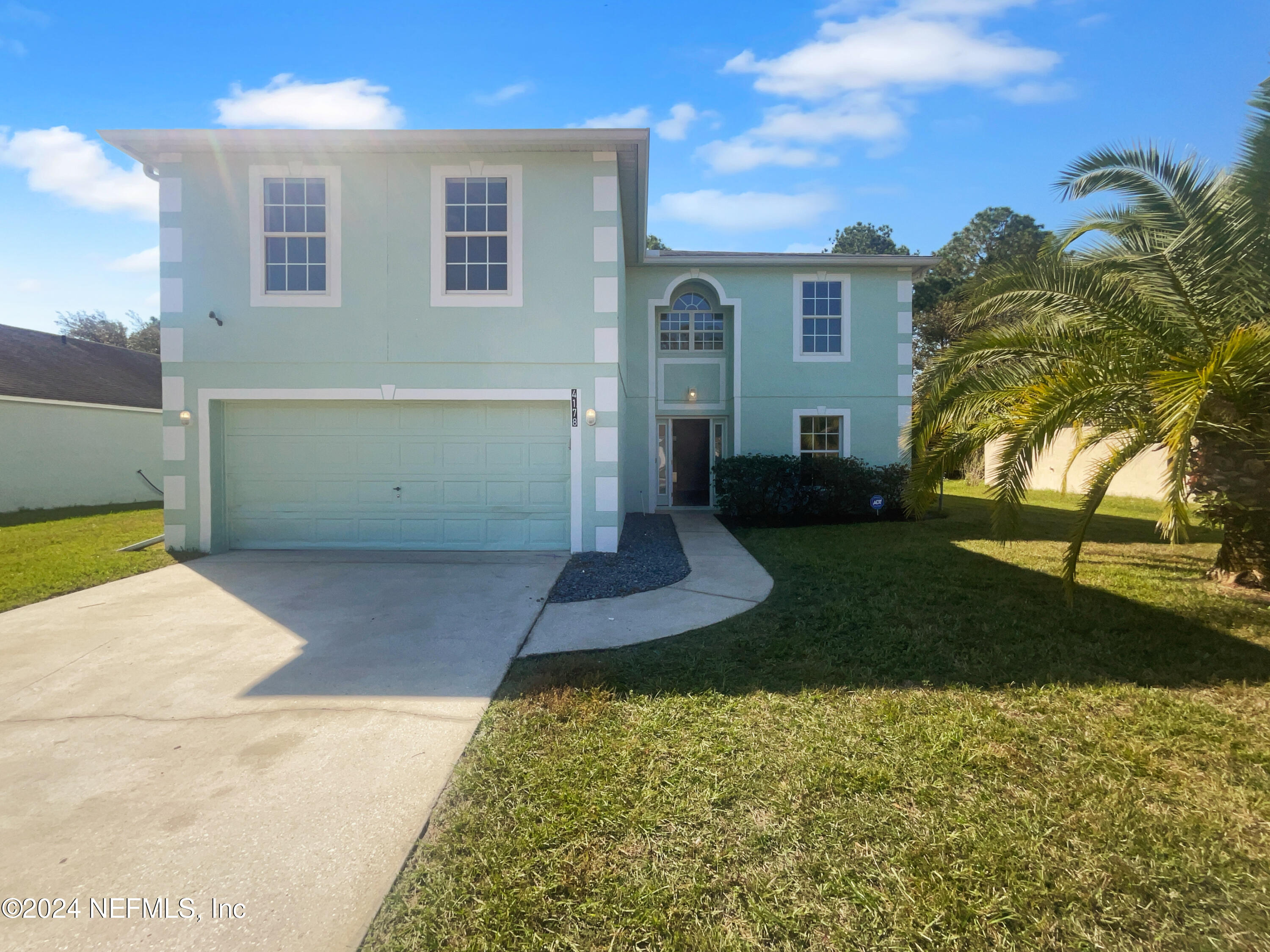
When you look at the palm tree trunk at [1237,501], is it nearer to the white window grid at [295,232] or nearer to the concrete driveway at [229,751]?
the concrete driveway at [229,751]

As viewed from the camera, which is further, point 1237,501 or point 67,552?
point 67,552

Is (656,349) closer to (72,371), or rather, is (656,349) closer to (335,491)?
(335,491)

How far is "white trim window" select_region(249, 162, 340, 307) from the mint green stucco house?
29mm

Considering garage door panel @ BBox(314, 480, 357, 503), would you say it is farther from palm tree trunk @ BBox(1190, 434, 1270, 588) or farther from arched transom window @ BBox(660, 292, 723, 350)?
palm tree trunk @ BBox(1190, 434, 1270, 588)

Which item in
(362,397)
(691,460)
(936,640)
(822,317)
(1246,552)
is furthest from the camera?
(691,460)

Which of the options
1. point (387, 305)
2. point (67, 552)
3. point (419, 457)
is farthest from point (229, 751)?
point (67, 552)

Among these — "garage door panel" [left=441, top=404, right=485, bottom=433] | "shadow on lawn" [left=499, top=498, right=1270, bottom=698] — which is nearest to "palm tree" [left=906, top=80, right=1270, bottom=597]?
"shadow on lawn" [left=499, top=498, right=1270, bottom=698]

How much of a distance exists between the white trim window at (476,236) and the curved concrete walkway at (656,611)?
14.7 ft

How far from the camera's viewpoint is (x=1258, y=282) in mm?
5668

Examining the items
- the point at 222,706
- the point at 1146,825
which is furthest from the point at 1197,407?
the point at 222,706

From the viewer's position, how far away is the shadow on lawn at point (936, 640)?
14.0 feet

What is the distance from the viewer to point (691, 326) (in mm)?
14211

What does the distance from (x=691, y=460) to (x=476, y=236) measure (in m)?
7.61

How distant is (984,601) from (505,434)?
6230mm
